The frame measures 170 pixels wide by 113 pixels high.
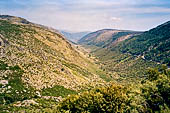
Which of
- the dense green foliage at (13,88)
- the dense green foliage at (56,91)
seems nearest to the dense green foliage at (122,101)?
the dense green foliage at (13,88)

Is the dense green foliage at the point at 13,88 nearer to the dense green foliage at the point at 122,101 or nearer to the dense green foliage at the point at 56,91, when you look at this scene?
the dense green foliage at the point at 56,91

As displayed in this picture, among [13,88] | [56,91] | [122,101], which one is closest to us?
[122,101]

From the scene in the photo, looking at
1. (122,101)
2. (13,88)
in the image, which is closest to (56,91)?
(13,88)

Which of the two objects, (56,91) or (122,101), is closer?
(122,101)

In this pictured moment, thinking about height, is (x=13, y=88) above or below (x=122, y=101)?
below

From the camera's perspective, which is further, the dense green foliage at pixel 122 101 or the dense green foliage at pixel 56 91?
the dense green foliage at pixel 56 91

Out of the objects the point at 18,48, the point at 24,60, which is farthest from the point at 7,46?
the point at 24,60

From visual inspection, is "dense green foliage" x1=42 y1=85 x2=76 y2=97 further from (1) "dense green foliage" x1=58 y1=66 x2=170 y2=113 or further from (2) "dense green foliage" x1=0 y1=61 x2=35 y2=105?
(1) "dense green foliage" x1=58 y1=66 x2=170 y2=113

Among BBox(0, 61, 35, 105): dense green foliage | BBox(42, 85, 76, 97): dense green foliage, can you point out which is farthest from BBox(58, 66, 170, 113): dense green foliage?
BBox(42, 85, 76, 97): dense green foliage

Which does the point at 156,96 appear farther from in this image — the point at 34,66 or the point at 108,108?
the point at 34,66

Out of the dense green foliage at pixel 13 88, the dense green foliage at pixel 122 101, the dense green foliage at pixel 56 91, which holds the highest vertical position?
the dense green foliage at pixel 122 101

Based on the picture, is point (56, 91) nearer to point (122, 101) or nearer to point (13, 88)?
point (13, 88)

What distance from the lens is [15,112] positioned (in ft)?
282

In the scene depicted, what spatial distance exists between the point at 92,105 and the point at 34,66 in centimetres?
9339
